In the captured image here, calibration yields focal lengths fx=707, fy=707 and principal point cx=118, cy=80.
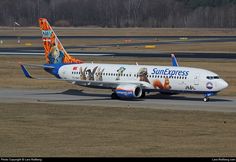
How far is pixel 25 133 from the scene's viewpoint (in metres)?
45.0

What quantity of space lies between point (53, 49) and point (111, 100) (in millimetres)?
10003

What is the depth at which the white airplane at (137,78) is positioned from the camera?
63.4 metres

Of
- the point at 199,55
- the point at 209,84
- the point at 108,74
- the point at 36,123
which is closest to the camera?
the point at 36,123

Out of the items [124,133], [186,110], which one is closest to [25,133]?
[124,133]

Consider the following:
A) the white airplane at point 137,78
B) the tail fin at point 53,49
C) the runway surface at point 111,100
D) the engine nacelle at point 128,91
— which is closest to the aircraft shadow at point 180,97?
the runway surface at point 111,100

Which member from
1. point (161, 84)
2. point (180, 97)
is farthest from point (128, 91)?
point (180, 97)

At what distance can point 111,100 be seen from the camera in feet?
213

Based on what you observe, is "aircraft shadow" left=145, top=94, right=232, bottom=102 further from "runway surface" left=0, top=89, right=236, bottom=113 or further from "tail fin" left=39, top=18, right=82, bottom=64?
"tail fin" left=39, top=18, right=82, bottom=64

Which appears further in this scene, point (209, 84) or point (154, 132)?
point (209, 84)

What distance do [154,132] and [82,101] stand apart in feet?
61.8

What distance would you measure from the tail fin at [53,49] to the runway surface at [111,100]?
3247mm

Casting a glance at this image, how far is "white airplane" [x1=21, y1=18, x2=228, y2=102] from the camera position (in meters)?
63.4

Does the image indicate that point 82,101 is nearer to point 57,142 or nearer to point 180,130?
point 180,130

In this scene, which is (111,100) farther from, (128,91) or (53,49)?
(53,49)
